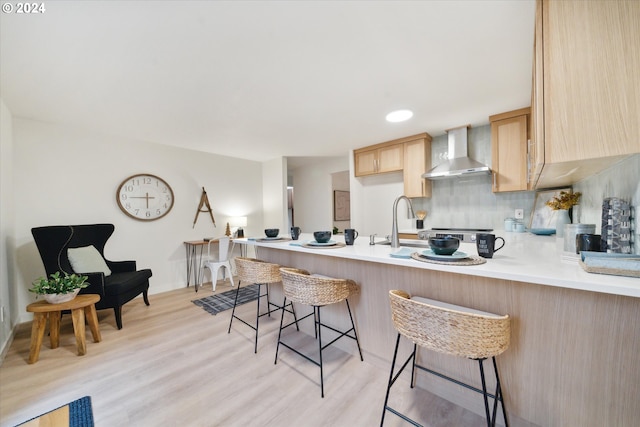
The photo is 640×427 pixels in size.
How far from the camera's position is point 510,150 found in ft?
A: 9.32

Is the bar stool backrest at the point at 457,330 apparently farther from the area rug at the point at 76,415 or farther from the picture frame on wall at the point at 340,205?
the picture frame on wall at the point at 340,205

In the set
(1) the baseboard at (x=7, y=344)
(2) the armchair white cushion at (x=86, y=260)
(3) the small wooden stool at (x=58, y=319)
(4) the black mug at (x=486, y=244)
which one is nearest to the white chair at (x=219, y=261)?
(2) the armchair white cushion at (x=86, y=260)

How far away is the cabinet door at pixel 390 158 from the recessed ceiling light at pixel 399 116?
84cm

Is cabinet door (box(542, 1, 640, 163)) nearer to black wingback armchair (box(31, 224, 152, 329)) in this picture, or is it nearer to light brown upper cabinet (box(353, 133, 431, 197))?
light brown upper cabinet (box(353, 133, 431, 197))

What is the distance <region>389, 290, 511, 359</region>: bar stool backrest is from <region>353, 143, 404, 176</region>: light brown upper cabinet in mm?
2970

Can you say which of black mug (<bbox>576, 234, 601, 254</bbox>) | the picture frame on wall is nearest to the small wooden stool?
Answer: black mug (<bbox>576, 234, 601, 254</bbox>)

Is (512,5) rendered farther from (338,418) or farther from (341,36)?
(338,418)

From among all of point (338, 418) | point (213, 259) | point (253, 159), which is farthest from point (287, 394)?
point (253, 159)

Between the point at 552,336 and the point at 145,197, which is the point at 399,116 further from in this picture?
the point at 145,197

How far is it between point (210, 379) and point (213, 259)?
111 inches

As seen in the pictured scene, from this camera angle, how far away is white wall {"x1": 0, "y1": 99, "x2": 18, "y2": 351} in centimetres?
214

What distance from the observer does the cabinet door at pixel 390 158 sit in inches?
146

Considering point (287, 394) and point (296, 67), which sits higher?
point (296, 67)

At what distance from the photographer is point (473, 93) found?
231 cm
